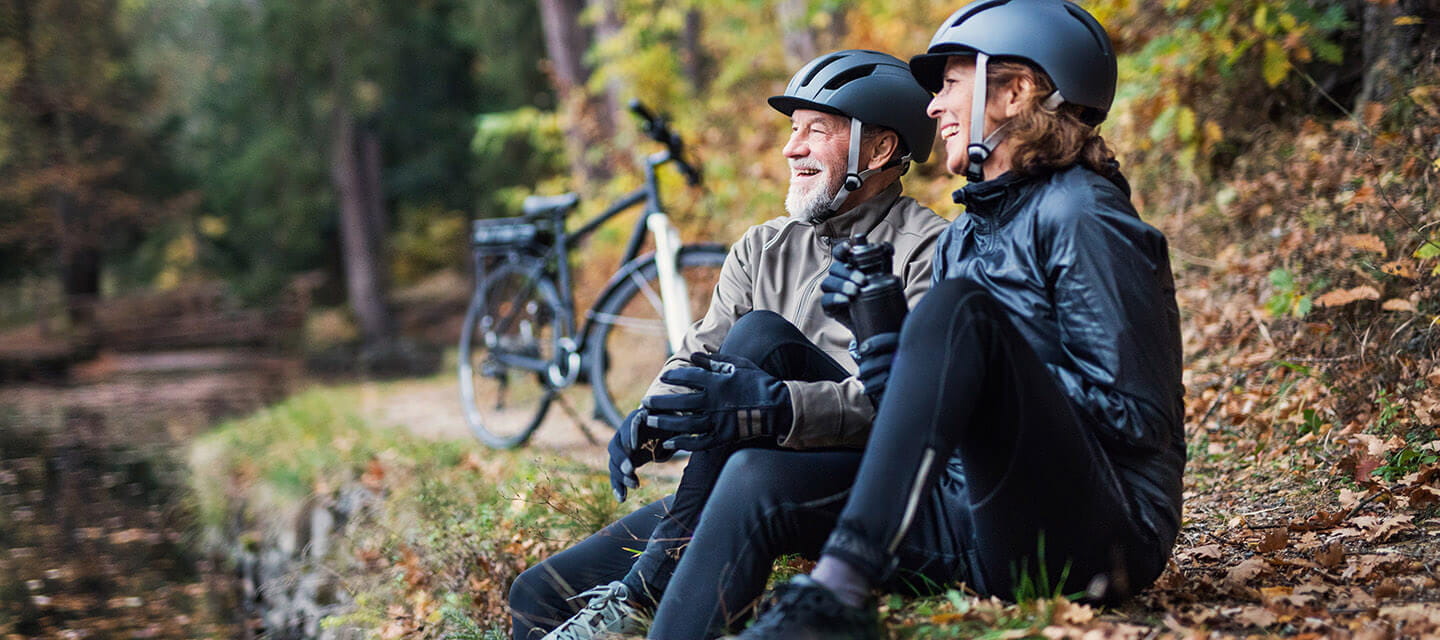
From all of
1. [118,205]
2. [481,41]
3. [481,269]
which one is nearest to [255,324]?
[118,205]

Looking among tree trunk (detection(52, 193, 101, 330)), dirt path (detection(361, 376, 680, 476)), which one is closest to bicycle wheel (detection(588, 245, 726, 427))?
dirt path (detection(361, 376, 680, 476))

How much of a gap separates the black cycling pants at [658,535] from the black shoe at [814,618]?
38 centimetres

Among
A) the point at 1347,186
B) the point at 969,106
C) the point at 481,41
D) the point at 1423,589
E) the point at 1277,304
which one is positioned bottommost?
the point at 1423,589

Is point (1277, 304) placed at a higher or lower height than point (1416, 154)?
lower

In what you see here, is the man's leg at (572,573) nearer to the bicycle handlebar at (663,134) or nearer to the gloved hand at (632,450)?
A: the gloved hand at (632,450)

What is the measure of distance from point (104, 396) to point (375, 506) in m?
10.5

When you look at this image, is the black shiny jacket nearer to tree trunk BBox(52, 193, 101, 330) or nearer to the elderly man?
the elderly man

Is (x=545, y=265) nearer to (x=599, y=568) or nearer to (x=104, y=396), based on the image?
(x=599, y=568)

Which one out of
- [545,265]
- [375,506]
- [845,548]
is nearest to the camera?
[845,548]

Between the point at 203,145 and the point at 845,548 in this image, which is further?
the point at 203,145

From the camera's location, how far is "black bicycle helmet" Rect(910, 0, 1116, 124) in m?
2.33

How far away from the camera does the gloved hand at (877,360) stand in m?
2.14

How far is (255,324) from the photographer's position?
2108 centimetres

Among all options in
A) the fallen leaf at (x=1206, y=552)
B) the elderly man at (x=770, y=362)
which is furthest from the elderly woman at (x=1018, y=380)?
the fallen leaf at (x=1206, y=552)
